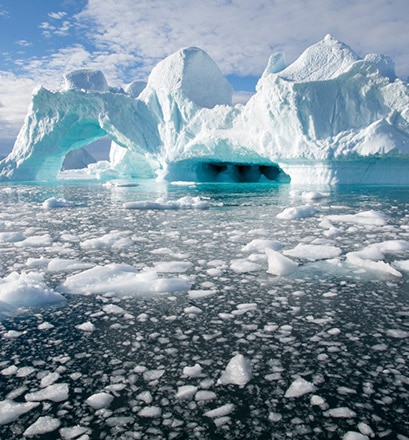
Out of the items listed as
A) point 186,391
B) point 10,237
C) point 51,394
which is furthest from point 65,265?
point 186,391

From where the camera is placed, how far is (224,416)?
1385 mm

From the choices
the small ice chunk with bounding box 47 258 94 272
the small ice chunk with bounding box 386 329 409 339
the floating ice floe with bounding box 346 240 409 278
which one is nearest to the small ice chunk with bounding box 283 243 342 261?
the floating ice floe with bounding box 346 240 409 278

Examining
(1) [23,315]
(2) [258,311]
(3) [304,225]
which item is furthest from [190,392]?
(3) [304,225]

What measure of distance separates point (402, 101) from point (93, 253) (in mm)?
14034

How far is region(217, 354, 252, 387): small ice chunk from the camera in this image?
1613 mm

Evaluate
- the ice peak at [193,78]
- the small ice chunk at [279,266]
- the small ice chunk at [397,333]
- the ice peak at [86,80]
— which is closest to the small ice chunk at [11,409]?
the small ice chunk at [397,333]

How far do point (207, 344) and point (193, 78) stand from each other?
21.1 metres

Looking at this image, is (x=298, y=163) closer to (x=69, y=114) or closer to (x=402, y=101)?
(x=402, y=101)

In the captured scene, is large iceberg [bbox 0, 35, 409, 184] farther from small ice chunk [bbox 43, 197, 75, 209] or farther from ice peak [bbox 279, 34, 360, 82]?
small ice chunk [bbox 43, 197, 75, 209]

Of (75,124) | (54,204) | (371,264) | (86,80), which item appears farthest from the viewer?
(86,80)

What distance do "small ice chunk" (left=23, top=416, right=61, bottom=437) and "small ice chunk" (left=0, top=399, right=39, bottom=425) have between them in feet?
0.31

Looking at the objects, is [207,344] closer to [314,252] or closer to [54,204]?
[314,252]

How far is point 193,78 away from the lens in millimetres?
21219

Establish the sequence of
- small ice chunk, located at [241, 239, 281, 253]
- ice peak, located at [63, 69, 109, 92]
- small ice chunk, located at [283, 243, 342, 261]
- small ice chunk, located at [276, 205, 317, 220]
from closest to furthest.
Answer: small ice chunk, located at [283, 243, 342, 261] < small ice chunk, located at [241, 239, 281, 253] < small ice chunk, located at [276, 205, 317, 220] < ice peak, located at [63, 69, 109, 92]
